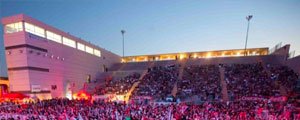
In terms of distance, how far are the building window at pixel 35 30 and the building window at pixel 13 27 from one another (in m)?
0.87

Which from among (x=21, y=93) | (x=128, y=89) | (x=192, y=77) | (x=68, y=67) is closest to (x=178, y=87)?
(x=192, y=77)

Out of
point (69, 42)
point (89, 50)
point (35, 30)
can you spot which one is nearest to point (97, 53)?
point (89, 50)

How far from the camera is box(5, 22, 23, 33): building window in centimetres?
3016

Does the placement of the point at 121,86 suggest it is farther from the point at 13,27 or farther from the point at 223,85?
the point at 13,27

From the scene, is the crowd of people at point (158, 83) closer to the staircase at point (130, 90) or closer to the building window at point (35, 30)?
the staircase at point (130, 90)

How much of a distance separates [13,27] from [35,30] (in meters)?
2.81

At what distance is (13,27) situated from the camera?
30.6 m

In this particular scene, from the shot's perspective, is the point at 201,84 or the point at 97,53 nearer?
the point at 201,84

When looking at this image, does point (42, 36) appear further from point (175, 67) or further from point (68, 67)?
point (175, 67)

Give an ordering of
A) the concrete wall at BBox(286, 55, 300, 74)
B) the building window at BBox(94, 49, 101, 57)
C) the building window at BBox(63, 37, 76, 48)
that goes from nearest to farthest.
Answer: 1. the concrete wall at BBox(286, 55, 300, 74)
2. the building window at BBox(63, 37, 76, 48)
3. the building window at BBox(94, 49, 101, 57)

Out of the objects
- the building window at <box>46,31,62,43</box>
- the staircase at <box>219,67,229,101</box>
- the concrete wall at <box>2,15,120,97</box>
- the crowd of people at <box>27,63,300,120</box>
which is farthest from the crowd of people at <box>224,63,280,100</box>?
the building window at <box>46,31,62,43</box>

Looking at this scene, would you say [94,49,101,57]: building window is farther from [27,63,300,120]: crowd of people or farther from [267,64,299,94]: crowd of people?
[267,64,299,94]: crowd of people

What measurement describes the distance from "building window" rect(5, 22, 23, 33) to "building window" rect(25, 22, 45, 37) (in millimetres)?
867

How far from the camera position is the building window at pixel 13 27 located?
98.9 feet
